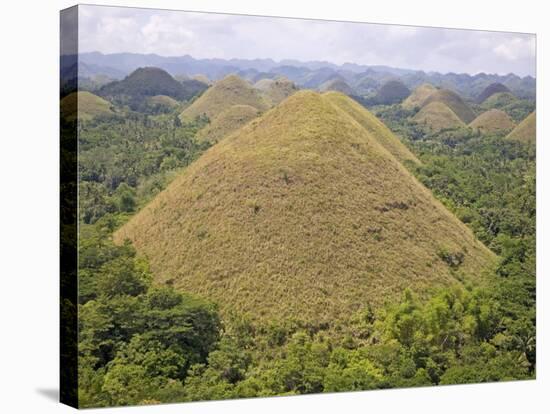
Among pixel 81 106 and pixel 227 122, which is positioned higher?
pixel 81 106

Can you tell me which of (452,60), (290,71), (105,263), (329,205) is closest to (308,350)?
(329,205)

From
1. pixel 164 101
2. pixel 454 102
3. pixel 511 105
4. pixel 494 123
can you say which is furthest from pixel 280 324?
pixel 511 105

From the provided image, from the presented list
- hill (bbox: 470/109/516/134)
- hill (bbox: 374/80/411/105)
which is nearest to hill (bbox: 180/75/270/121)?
hill (bbox: 374/80/411/105)

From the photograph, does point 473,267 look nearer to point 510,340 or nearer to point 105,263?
point 510,340

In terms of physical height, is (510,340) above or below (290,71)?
below

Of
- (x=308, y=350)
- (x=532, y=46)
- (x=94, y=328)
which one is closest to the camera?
(x=94, y=328)

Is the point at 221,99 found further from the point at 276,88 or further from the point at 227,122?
the point at 276,88
